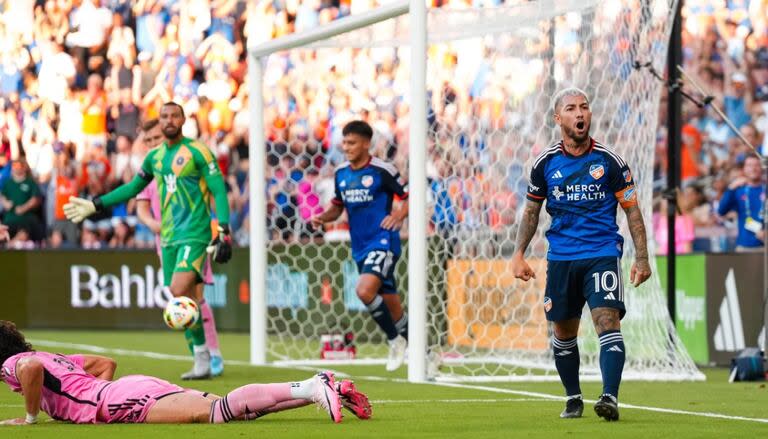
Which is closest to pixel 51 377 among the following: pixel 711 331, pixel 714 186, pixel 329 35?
pixel 329 35

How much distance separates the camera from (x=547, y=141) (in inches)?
504

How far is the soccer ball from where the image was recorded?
10.5m

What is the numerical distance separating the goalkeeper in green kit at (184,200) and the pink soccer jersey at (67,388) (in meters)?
3.94

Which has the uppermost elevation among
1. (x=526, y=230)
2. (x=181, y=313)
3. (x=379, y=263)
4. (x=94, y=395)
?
(x=526, y=230)

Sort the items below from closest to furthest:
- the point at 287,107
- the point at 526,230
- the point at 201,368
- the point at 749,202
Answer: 1. the point at 526,230
2. the point at 201,368
3. the point at 749,202
4. the point at 287,107

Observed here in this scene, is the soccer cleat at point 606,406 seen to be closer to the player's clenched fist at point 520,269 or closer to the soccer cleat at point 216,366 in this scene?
the player's clenched fist at point 520,269

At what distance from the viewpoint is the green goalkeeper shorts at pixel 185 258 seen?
11.2 meters

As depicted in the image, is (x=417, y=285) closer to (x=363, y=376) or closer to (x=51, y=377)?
(x=363, y=376)

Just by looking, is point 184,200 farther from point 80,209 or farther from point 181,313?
point 181,313

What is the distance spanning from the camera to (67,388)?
7160 mm

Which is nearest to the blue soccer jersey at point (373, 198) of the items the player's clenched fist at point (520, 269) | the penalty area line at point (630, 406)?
the penalty area line at point (630, 406)

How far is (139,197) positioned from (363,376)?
276 cm

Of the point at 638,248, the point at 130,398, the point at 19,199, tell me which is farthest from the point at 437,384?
the point at 19,199

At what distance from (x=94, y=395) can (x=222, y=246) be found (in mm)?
3867
